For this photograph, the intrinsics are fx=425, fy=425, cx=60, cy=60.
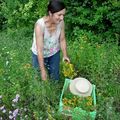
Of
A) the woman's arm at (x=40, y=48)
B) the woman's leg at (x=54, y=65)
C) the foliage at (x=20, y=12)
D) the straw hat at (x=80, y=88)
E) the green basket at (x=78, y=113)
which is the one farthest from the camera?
the foliage at (x=20, y=12)

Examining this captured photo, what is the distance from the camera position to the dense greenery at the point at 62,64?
15.4ft

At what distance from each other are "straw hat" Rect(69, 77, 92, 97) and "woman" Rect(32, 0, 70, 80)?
13.5 inches

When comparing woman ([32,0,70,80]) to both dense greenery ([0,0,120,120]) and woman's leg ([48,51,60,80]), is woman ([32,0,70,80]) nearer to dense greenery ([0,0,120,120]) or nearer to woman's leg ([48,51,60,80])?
woman's leg ([48,51,60,80])

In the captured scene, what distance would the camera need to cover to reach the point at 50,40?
16.9ft

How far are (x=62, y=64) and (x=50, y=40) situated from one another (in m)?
0.57

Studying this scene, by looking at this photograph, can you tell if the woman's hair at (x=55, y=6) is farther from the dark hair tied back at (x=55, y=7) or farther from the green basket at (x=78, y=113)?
the green basket at (x=78, y=113)

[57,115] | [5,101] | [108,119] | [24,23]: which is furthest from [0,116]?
[24,23]

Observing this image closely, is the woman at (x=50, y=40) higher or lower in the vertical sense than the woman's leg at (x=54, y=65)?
higher

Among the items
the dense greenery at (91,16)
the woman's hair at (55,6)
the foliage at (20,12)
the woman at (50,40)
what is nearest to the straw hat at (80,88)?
the woman at (50,40)

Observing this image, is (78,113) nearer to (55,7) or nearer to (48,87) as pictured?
(48,87)

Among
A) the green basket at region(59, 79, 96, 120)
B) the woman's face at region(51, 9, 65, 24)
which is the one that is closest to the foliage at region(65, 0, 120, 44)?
the woman's face at region(51, 9, 65, 24)

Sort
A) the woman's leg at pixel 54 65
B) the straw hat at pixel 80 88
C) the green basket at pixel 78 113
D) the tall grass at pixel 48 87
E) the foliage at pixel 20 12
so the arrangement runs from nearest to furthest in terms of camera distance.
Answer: the green basket at pixel 78 113
the tall grass at pixel 48 87
the straw hat at pixel 80 88
the woman's leg at pixel 54 65
the foliage at pixel 20 12

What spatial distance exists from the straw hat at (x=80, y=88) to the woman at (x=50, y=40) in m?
0.34

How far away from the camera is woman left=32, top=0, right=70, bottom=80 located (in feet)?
15.8
